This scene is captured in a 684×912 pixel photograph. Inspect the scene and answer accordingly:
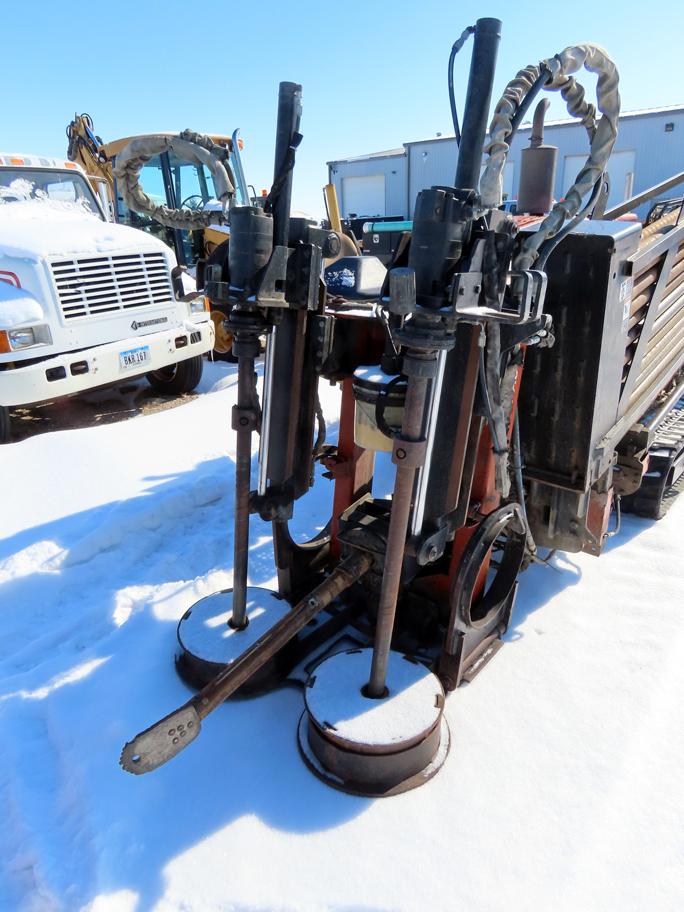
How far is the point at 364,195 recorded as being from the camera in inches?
1152

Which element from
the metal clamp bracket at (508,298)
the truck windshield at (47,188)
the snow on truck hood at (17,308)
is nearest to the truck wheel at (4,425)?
the snow on truck hood at (17,308)

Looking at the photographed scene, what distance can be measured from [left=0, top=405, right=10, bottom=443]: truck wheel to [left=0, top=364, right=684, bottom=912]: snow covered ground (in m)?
2.68

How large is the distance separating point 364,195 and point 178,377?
81.8ft

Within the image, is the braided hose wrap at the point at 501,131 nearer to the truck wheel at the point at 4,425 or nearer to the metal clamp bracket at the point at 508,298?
the metal clamp bracket at the point at 508,298

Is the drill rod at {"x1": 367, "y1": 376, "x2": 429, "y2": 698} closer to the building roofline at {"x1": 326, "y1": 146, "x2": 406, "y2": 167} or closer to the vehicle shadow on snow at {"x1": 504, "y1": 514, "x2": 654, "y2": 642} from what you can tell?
the vehicle shadow on snow at {"x1": 504, "y1": 514, "x2": 654, "y2": 642}

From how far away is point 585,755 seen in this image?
2.08 metres

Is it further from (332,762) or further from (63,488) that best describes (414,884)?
Answer: (63,488)

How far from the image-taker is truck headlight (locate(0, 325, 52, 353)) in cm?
509

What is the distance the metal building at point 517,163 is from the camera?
2169cm

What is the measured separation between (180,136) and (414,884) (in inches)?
93.9

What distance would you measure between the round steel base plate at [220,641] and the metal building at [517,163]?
17029 millimetres

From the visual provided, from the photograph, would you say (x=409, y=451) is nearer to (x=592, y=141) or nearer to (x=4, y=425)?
(x=592, y=141)

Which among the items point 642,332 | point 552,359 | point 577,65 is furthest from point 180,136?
point 642,332

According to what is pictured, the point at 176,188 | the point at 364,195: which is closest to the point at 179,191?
the point at 176,188
